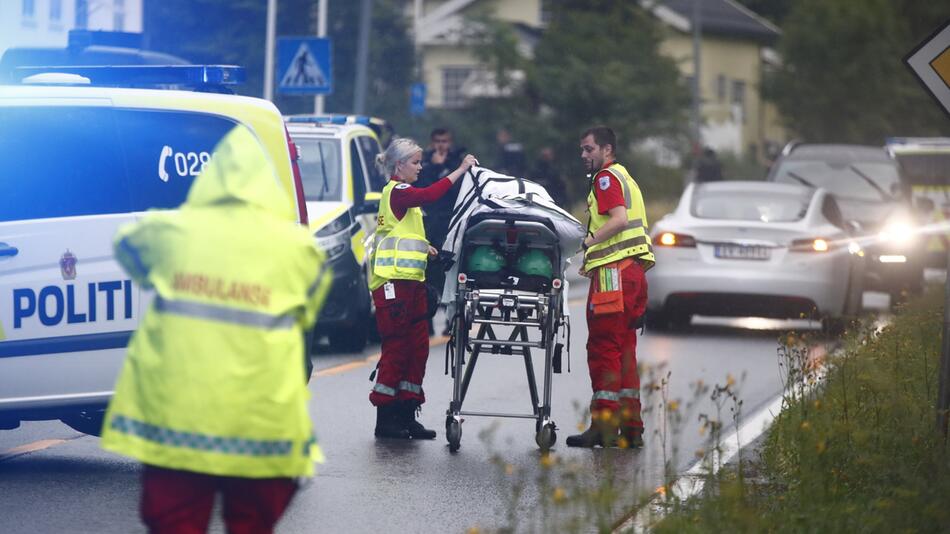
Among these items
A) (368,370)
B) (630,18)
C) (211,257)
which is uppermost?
(630,18)

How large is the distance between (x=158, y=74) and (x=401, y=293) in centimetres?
182

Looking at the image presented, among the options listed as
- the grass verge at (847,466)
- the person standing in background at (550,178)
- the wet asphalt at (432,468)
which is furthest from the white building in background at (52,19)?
the grass verge at (847,466)

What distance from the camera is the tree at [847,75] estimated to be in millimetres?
63594

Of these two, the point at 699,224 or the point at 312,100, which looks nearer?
the point at 699,224

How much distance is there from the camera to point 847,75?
208 ft

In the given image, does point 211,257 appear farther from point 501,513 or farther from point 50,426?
point 50,426

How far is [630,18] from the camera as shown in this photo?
169 ft

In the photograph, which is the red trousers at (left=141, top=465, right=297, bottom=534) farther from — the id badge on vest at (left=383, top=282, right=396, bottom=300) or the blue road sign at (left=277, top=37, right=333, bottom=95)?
the blue road sign at (left=277, top=37, right=333, bottom=95)

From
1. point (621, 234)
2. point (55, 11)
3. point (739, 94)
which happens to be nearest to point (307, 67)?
point (621, 234)

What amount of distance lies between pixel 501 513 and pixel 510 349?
1.94m

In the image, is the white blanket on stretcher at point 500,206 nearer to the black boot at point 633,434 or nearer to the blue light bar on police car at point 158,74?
the black boot at point 633,434

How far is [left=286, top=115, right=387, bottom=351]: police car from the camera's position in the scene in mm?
15344

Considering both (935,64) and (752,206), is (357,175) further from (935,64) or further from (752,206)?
(935,64)

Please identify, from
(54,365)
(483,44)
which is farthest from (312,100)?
(54,365)
